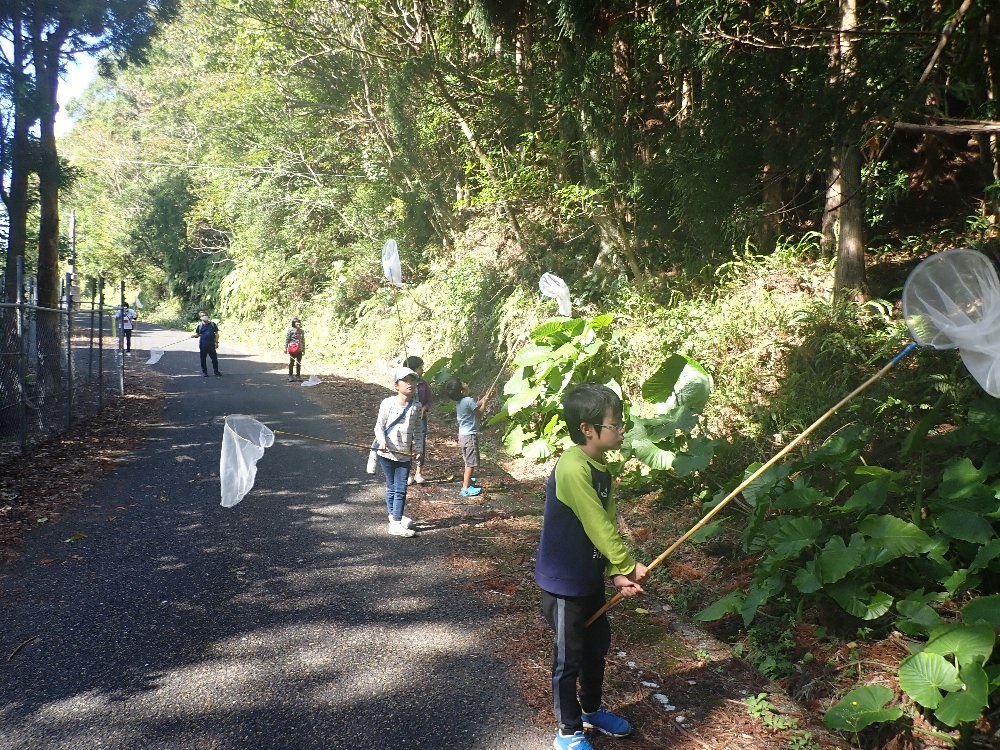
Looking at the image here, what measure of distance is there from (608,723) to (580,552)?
2.84 ft

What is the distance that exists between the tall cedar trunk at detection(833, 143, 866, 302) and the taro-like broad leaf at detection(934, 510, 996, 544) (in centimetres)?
336

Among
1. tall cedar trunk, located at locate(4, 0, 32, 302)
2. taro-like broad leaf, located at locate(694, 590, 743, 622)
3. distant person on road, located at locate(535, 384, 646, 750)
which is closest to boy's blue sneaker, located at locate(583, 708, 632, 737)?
distant person on road, located at locate(535, 384, 646, 750)

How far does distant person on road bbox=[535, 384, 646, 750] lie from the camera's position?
3.13 metres

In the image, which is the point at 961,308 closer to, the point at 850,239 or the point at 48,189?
the point at 850,239

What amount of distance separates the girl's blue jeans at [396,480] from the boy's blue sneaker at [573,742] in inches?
129

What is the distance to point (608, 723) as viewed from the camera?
11.0ft

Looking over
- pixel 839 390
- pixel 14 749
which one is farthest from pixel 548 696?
pixel 839 390

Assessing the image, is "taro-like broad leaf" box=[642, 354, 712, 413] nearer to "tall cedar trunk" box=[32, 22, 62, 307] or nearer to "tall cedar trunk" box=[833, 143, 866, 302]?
"tall cedar trunk" box=[833, 143, 866, 302]

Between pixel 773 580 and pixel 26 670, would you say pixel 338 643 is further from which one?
pixel 773 580

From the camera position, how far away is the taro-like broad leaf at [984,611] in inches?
132

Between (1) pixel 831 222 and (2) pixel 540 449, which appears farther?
(2) pixel 540 449

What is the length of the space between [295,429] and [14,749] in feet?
25.4

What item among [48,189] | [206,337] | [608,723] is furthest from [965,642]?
[206,337]

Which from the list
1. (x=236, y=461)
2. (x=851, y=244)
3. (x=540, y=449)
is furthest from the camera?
(x=540, y=449)
